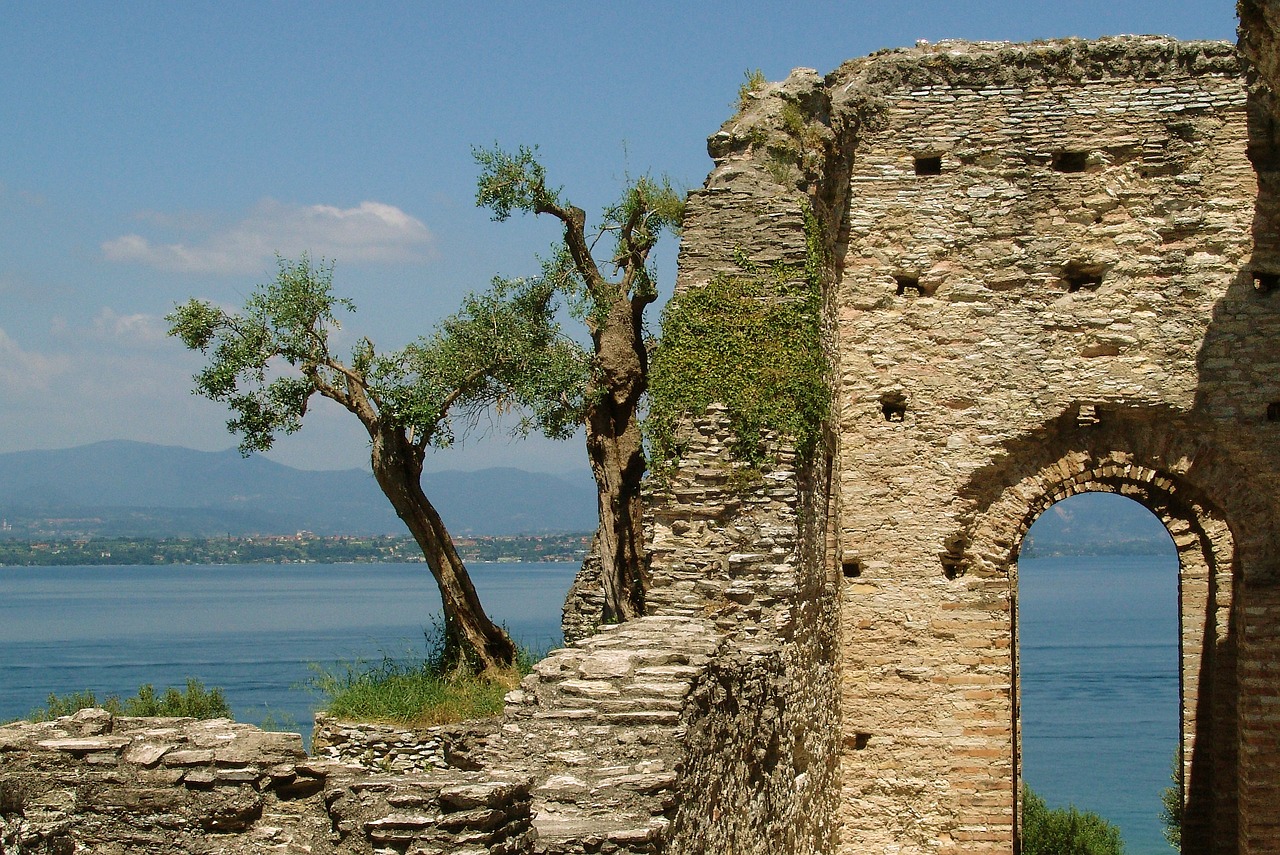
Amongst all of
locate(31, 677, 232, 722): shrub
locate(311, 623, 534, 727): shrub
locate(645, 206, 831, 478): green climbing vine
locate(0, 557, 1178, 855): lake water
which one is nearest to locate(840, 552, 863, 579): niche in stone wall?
locate(645, 206, 831, 478): green climbing vine

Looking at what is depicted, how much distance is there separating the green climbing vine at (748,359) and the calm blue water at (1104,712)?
2132 centimetres

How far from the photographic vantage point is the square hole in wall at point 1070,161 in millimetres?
11906

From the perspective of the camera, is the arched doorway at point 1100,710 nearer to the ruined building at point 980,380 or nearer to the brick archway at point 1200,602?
the brick archway at point 1200,602

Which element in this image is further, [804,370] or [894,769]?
[894,769]

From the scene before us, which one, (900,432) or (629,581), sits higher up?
(900,432)

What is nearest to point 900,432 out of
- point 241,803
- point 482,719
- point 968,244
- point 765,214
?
point 968,244

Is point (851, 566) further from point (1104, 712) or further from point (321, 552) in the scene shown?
point (321, 552)

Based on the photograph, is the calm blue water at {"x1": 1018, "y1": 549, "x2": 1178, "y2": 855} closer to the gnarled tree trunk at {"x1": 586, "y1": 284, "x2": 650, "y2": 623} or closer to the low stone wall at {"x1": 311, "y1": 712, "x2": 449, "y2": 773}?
the gnarled tree trunk at {"x1": 586, "y1": 284, "x2": 650, "y2": 623}

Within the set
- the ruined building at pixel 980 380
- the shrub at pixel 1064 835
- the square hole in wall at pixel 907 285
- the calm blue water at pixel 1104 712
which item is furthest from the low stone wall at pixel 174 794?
the calm blue water at pixel 1104 712

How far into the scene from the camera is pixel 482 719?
13234 mm

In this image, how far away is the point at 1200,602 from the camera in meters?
13.3

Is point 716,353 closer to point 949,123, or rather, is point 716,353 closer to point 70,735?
point 949,123

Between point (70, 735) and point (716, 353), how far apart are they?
529 centimetres

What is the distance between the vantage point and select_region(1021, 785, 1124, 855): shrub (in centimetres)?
1862
